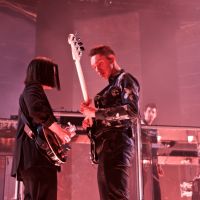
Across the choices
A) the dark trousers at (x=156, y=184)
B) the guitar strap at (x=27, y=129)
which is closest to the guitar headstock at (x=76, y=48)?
the guitar strap at (x=27, y=129)

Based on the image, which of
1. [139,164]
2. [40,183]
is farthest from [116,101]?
[139,164]

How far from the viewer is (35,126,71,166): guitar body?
104 inches

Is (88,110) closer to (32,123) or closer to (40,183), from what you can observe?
(32,123)

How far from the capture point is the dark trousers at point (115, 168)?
2607 mm

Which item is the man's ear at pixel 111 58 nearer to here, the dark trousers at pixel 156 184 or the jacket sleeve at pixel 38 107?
the jacket sleeve at pixel 38 107

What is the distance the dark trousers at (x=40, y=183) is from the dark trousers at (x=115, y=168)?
33 centimetres

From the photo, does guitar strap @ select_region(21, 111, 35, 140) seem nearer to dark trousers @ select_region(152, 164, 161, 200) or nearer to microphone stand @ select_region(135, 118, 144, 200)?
microphone stand @ select_region(135, 118, 144, 200)

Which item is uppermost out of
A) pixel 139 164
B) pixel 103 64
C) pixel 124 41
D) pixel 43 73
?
pixel 124 41

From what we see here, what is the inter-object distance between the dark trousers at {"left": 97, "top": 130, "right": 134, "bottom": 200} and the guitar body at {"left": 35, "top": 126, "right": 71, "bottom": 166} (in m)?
0.29

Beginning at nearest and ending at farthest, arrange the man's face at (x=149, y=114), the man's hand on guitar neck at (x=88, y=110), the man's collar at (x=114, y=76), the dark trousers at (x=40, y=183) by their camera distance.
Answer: the dark trousers at (x=40, y=183) < the man's hand on guitar neck at (x=88, y=110) < the man's collar at (x=114, y=76) < the man's face at (x=149, y=114)

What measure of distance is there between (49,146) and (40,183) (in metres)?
0.25

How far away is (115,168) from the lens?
2.65m

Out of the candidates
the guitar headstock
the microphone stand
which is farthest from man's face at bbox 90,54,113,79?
the microphone stand

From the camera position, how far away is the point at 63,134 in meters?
2.68
